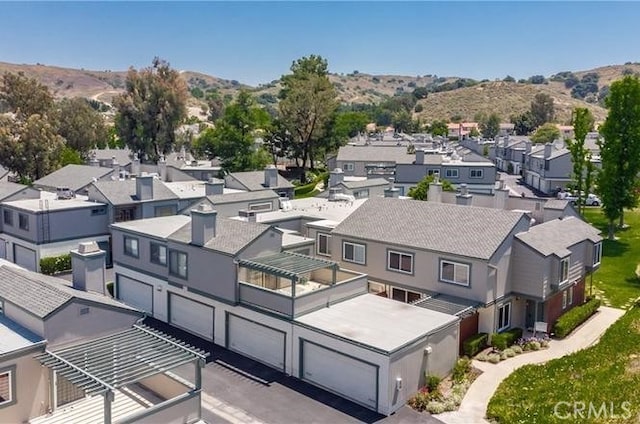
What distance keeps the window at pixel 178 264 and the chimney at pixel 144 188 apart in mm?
15533

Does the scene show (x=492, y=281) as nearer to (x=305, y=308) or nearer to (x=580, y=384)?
(x=580, y=384)

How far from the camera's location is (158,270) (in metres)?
31.8

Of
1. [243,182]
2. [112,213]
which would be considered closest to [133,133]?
[243,182]

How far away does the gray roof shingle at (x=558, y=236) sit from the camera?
1165 inches

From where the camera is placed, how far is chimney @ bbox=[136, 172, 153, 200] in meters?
44.3

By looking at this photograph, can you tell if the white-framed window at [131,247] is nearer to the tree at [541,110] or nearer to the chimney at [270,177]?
the chimney at [270,177]

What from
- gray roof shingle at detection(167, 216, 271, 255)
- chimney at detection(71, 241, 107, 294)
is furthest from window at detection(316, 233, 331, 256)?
chimney at detection(71, 241, 107, 294)

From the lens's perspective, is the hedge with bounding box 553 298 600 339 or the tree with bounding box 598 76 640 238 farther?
the tree with bounding box 598 76 640 238

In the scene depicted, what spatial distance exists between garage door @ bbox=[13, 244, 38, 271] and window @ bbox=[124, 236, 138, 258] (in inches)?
434

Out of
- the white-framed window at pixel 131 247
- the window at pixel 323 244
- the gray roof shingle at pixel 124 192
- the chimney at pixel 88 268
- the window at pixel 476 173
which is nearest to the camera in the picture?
the chimney at pixel 88 268

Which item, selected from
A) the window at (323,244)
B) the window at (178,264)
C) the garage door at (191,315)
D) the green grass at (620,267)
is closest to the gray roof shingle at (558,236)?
the green grass at (620,267)

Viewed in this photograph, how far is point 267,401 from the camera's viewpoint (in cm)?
2261

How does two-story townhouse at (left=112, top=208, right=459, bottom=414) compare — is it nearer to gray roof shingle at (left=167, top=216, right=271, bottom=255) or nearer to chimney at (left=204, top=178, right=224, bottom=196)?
gray roof shingle at (left=167, top=216, right=271, bottom=255)

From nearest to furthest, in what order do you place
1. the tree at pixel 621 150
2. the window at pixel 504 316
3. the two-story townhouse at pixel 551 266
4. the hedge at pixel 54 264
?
the two-story townhouse at pixel 551 266 → the window at pixel 504 316 → the hedge at pixel 54 264 → the tree at pixel 621 150
